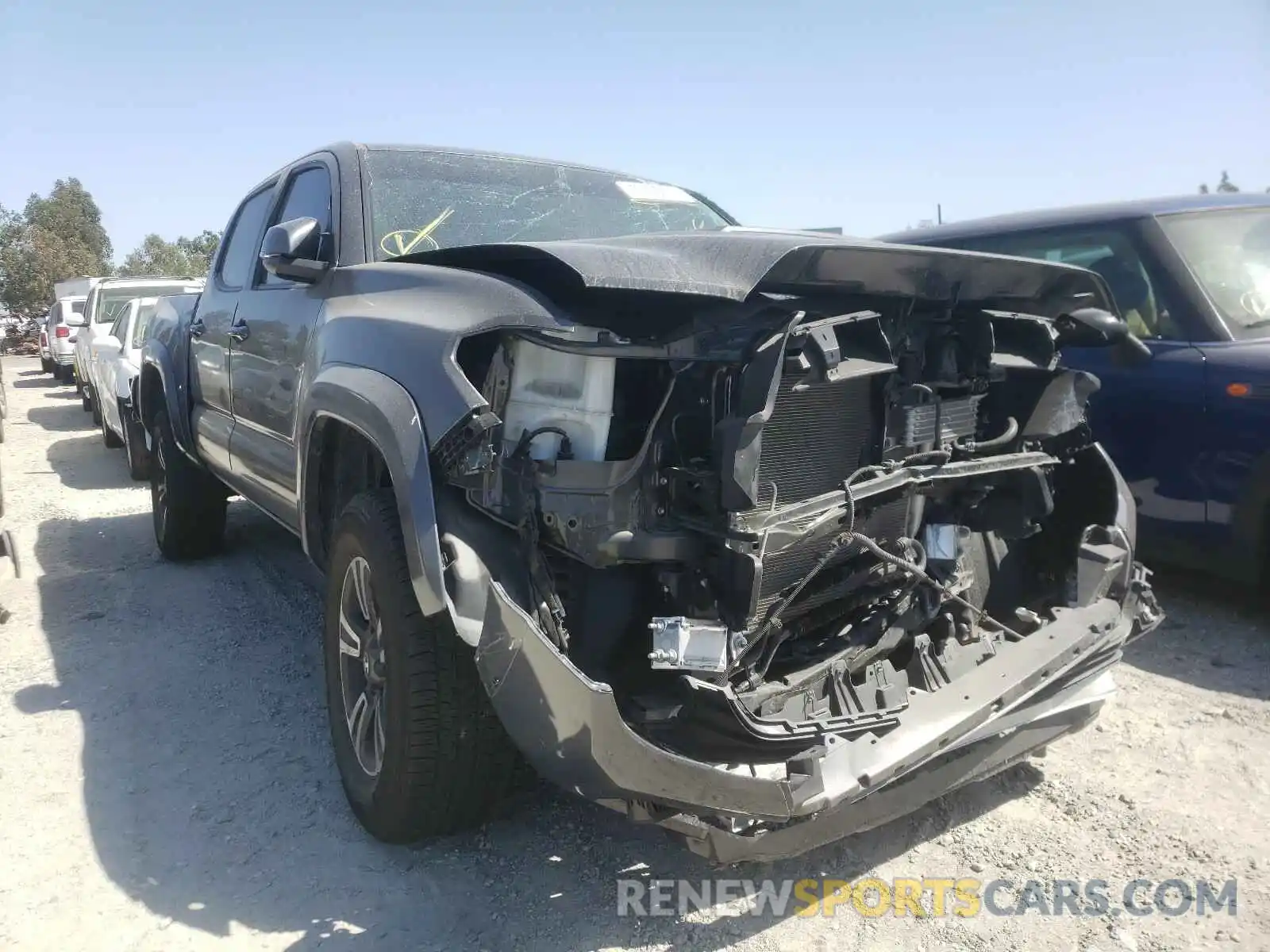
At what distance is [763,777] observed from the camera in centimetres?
214

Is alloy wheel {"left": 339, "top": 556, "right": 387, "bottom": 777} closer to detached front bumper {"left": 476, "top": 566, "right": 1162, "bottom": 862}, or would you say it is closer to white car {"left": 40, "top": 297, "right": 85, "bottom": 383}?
detached front bumper {"left": 476, "top": 566, "right": 1162, "bottom": 862}

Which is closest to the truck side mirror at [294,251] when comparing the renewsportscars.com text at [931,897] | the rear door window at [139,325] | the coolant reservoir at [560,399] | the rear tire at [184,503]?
the coolant reservoir at [560,399]

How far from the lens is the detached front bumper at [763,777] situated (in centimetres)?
203

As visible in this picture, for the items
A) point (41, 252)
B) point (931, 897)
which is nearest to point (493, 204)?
point (931, 897)

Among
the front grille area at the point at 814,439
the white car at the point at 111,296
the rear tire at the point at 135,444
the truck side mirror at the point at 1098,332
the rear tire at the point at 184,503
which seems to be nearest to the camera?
the front grille area at the point at 814,439

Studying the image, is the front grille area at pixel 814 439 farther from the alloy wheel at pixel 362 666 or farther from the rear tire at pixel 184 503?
the rear tire at pixel 184 503

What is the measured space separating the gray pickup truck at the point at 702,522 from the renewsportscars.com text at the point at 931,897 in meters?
0.27

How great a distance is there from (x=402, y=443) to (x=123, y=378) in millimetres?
7442

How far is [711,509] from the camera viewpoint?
2.25 meters

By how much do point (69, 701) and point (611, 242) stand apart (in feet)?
9.84

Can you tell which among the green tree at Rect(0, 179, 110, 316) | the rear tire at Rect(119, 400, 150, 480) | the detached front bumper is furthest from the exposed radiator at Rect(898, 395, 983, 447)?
the green tree at Rect(0, 179, 110, 316)

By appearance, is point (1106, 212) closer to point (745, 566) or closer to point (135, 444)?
point (745, 566)

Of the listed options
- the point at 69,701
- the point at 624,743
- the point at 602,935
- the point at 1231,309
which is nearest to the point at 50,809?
the point at 69,701

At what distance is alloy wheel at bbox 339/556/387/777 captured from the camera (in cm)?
279
